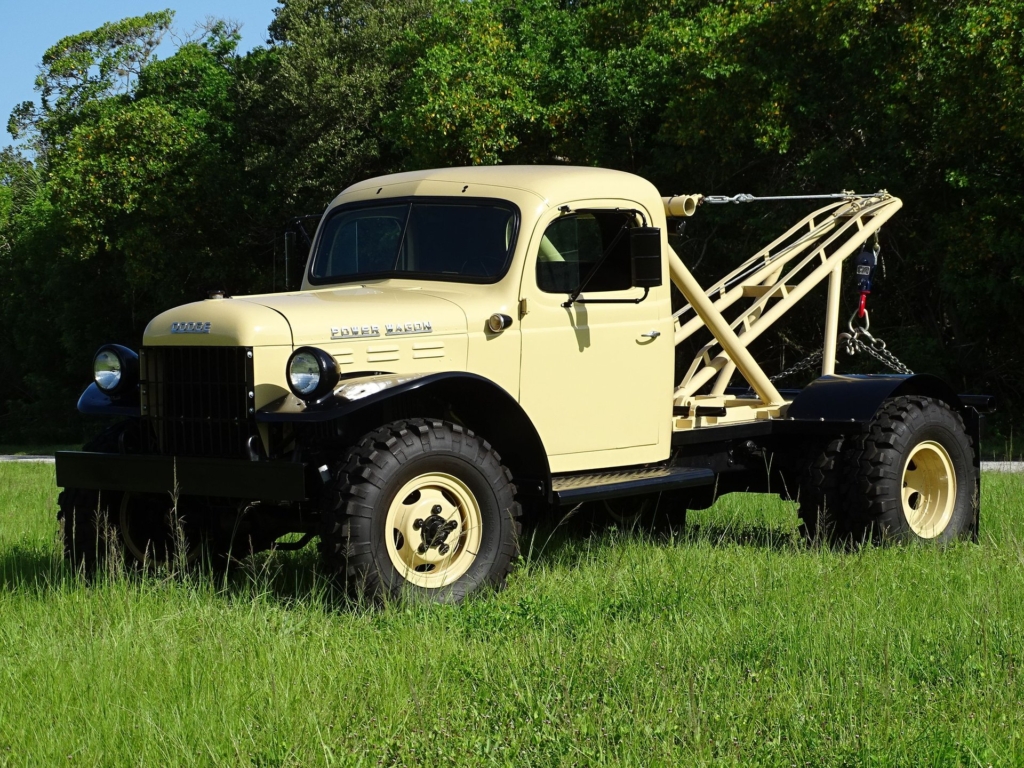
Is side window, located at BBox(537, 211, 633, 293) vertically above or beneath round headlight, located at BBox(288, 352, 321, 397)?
above

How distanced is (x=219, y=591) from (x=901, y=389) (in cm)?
469

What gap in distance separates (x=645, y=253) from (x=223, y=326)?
7.64 ft

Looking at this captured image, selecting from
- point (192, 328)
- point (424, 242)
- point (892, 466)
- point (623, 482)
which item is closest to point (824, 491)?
point (892, 466)

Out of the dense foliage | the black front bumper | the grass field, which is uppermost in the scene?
the dense foliage

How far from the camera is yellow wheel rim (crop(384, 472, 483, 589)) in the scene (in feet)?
20.4

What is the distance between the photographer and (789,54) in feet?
65.3

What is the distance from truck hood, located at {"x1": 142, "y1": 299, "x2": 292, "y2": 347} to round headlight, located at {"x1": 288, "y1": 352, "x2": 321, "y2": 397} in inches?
11.7

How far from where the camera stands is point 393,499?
20.1 feet

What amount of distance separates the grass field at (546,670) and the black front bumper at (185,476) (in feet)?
1.67

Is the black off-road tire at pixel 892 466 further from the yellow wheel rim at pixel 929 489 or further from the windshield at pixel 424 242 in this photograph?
the windshield at pixel 424 242

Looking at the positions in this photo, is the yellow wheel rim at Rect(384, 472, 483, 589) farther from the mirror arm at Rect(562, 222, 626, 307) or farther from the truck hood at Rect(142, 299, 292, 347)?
the mirror arm at Rect(562, 222, 626, 307)

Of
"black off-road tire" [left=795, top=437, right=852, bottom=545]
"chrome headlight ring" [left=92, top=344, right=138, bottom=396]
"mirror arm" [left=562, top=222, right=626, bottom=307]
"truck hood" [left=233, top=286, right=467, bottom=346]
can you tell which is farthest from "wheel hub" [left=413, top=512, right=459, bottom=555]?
"black off-road tire" [left=795, top=437, right=852, bottom=545]

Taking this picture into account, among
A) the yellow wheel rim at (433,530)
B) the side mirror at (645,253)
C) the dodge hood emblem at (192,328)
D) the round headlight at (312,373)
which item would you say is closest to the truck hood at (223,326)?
the dodge hood emblem at (192,328)

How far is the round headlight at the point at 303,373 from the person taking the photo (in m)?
A: 6.12
